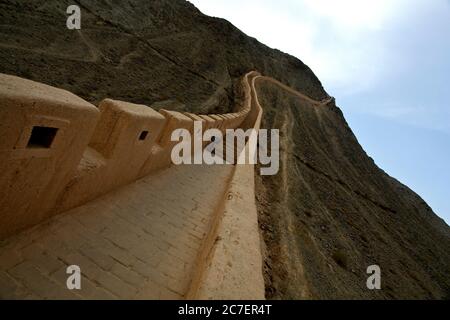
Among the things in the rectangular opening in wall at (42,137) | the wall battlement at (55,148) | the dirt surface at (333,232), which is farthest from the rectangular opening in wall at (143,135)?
the dirt surface at (333,232)

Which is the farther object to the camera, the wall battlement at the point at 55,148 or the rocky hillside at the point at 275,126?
the rocky hillside at the point at 275,126

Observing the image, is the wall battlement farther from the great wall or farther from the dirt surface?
the dirt surface

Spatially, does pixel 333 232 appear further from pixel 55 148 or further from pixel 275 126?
pixel 275 126

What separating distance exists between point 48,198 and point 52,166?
18.3 inches

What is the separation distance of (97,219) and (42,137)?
150cm

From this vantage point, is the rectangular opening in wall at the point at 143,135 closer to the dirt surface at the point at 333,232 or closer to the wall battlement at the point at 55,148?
the wall battlement at the point at 55,148

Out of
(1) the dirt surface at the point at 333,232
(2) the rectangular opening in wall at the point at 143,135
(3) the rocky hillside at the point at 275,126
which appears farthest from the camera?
(3) the rocky hillside at the point at 275,126

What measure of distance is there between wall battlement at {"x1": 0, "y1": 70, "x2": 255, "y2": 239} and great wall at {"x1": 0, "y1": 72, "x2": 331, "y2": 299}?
1cm

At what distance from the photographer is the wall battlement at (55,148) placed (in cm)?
257

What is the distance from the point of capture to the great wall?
2.71 m

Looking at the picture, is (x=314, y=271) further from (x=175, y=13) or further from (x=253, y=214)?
(x=175, y=13)

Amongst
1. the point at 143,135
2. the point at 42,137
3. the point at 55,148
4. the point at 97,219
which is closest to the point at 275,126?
the point at 143,135

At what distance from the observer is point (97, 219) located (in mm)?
4152
